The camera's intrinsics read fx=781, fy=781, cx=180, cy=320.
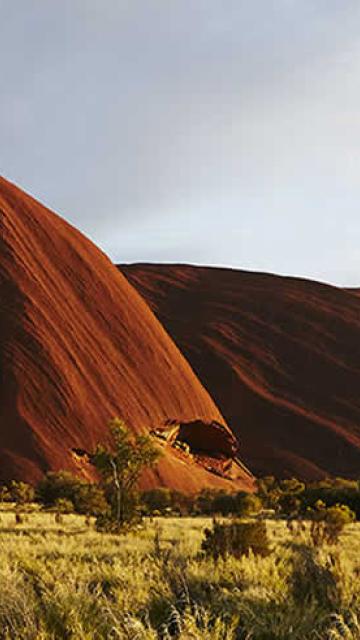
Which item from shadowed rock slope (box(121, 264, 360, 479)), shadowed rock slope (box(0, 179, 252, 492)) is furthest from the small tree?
shadowed rock slope (box(121, 264, 360, 479))

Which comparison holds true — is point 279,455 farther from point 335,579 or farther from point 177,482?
point 335,579

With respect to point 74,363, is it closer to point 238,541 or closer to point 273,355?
point 273,355

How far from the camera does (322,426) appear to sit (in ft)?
199

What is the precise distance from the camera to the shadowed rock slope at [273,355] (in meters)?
58.5

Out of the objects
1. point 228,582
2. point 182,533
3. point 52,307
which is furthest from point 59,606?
point 52,307

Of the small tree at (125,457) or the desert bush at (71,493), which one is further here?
the desert bush at (71,493)

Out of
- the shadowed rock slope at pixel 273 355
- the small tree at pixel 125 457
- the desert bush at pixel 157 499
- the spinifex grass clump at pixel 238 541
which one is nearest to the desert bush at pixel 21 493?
the desert bush at pixel 157 499

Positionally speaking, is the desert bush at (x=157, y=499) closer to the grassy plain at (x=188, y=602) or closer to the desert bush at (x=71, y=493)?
the desert bush at (x=71, y=493)

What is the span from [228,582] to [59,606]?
2017mm

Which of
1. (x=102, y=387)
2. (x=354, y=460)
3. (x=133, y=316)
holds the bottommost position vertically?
(x=354, y=460)

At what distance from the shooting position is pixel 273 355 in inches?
2756

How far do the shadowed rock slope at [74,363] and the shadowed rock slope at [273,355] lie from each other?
8.10 meters

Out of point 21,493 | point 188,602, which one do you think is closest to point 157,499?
point 21,493

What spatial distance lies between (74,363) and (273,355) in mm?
29767
